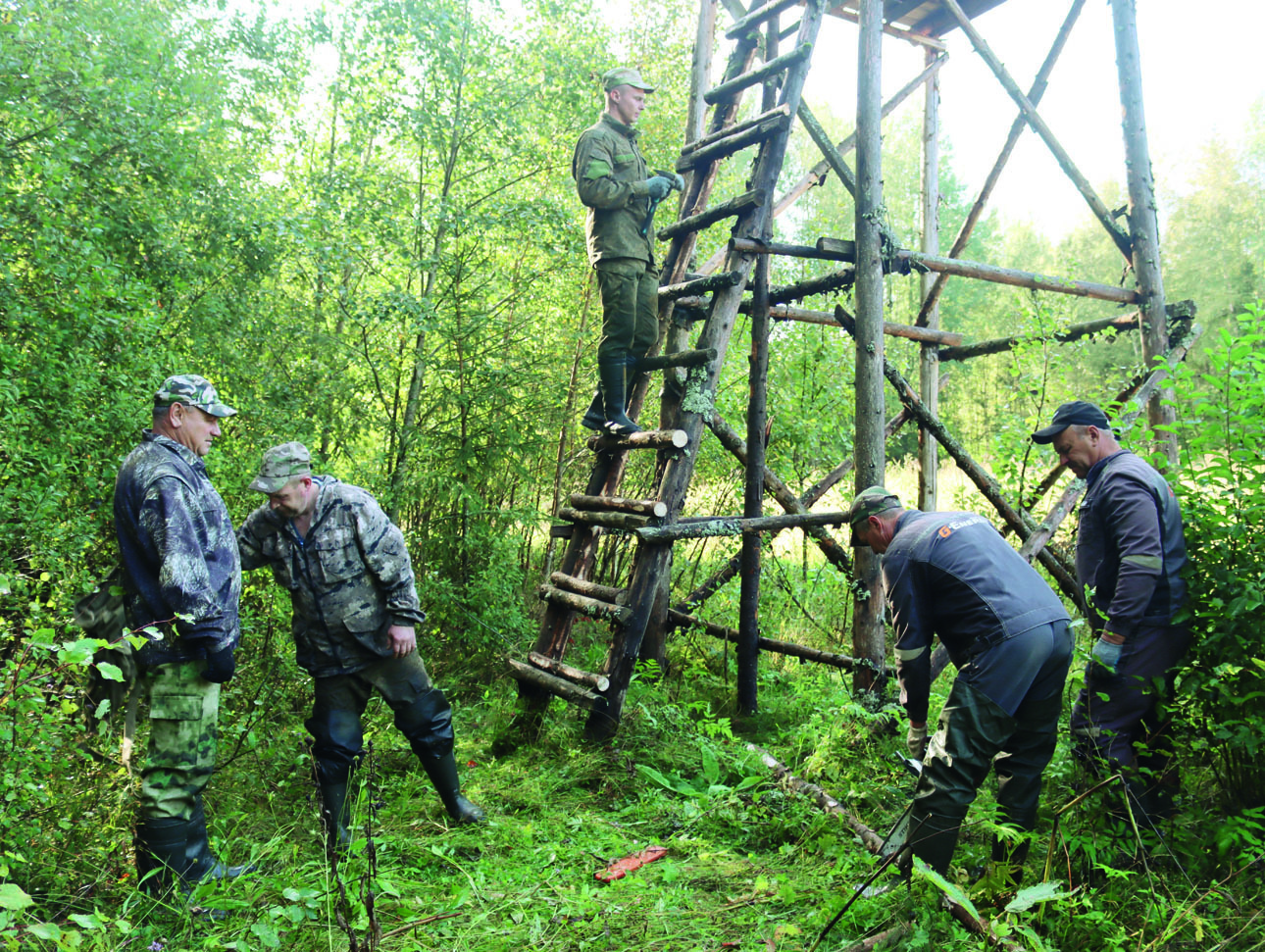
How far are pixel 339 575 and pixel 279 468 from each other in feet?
2.00

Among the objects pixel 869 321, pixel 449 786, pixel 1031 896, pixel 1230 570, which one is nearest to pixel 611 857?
pixel 449 786

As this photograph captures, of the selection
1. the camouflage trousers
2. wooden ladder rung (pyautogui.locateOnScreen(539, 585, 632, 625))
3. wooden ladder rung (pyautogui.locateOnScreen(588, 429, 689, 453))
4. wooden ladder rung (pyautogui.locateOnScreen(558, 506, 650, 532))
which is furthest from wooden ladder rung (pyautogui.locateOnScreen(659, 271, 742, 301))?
the camouflage trousers

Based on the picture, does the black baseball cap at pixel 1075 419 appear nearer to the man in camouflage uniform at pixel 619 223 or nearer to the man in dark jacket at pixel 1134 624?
the man in dark jacket at pixel 1134 624

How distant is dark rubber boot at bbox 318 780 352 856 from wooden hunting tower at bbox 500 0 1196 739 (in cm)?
131

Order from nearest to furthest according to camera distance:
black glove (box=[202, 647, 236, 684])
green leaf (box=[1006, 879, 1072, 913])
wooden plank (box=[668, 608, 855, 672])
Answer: green leaf (box=[1006, 879, 1072, 913]) → black glove (box=[202, 647, 236, 684]) → wooden plank (box=[668, 608, 855, 672])

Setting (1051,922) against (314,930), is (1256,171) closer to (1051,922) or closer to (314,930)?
(1051,922)

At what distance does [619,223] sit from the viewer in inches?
203

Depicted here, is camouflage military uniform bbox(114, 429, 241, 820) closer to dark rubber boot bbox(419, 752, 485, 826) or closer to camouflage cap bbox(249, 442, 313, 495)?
camouflage cap bbox(249, 442, 313, 495)

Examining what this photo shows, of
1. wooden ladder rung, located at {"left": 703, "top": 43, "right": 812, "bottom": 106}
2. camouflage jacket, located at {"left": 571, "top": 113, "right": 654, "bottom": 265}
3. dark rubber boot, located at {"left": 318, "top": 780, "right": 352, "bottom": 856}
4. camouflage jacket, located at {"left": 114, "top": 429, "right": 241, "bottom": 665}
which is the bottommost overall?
dark rubber boot, located at {"left": 318, "top": 780, "right": 352, "bottom": 856}

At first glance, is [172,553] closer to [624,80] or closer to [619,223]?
[619,223]

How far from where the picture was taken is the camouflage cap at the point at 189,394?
140 inches

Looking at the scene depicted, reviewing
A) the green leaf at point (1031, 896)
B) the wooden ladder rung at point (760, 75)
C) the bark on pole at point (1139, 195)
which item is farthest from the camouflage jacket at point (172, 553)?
the bark on pole at point (1139, 195)

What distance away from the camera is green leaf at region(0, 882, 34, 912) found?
1588 millimetres

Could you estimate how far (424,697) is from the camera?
418 cm
